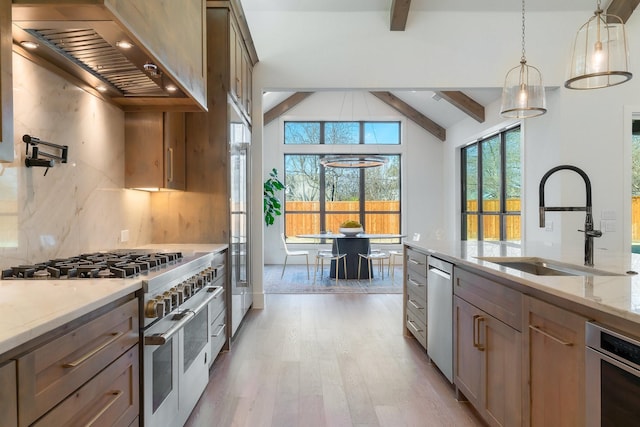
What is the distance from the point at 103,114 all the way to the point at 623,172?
16.3 feet

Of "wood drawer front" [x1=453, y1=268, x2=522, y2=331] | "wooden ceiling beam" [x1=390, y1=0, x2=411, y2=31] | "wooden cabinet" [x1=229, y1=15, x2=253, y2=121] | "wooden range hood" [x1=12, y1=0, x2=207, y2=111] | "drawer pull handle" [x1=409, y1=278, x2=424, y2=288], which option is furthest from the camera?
"wooden ceiling beam" [x1=390, y1=0, x2=411, y2=31]

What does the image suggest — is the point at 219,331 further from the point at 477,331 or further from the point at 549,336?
the point at 549,336

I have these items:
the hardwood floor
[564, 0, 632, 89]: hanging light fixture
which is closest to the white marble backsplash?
the hardwood floor

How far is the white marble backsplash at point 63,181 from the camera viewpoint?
5.84 feet

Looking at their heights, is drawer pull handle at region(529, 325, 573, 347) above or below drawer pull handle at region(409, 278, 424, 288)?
above

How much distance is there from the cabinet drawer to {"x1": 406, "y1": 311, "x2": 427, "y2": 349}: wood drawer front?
151 cm

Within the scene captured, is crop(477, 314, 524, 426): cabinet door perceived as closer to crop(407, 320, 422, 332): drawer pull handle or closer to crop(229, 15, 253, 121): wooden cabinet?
crop(407, 320, 422, 332): drawer pull handle

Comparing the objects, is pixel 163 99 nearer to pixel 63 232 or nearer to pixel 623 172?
pixel 63 232

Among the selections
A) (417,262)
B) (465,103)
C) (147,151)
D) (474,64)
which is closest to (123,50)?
(147,151)

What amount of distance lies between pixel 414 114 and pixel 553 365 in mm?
7411

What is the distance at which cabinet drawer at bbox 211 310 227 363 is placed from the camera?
280 centimetres

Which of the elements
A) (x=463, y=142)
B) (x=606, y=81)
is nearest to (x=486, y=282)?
(x=606, y=81)

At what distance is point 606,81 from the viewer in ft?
7.70

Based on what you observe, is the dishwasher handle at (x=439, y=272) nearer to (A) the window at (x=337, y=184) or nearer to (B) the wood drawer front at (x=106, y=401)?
(B) the wood drawer front at (x=106, y=401)
